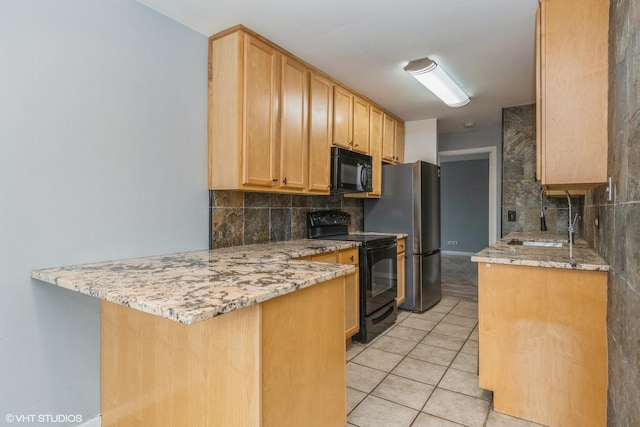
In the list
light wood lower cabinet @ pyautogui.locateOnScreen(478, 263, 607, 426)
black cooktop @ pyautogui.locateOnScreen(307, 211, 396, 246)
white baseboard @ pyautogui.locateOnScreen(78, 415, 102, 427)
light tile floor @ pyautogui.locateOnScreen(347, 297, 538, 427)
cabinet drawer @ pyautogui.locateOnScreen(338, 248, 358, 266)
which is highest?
black cooktop @ pyautogui.locateOnScreen(307, 211, 396, 246)

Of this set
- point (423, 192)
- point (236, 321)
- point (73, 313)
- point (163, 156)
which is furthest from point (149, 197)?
point (423, 192)

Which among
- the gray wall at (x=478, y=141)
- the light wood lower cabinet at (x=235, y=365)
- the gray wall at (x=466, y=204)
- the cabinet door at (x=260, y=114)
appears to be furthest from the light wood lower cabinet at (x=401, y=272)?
the gray wall at (x=466, y=204)

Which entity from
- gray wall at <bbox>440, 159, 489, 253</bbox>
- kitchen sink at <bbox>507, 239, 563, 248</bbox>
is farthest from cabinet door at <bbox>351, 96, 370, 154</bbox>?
gray wall at <bbox>440, 159, 489, 253</bbox>

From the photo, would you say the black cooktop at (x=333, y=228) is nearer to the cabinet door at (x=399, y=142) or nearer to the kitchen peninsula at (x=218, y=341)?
the cabinet door at (x=399, y=142)

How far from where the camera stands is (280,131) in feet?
8.07

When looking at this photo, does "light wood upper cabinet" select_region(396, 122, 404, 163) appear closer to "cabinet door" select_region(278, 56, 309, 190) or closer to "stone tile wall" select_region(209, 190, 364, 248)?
"stone tile wall" select_region(209, 190, 364, 248)

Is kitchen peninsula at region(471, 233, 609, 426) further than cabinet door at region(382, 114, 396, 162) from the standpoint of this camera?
No

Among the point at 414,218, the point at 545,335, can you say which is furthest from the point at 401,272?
the point at 545,335

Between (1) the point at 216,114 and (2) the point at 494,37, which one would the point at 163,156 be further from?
(2) the point at 494,37

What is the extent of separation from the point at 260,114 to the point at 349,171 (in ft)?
3.82

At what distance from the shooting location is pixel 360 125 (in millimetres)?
3434

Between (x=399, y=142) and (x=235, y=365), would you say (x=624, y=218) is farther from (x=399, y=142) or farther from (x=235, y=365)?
(x=399, y=142)

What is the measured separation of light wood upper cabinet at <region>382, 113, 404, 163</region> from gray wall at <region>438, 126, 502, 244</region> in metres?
1.13

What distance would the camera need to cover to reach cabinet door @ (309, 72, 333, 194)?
2771 millimetres
